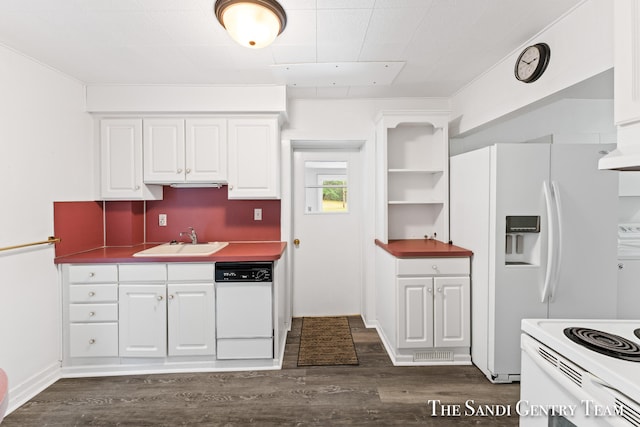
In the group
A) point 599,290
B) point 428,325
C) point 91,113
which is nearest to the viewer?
point 599,290

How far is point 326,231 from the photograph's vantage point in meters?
3.44

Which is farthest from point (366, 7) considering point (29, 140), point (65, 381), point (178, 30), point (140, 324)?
point (65, 381)

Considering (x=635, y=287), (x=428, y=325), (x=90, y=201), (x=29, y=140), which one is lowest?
(x=428, y=325)

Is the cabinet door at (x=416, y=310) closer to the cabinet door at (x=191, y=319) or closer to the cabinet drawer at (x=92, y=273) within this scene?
the cabinet door at (x=191, y=319)

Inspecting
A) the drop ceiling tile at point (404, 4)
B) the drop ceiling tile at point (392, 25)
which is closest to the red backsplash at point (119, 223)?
the drop ceiling tile at point (392, 25)

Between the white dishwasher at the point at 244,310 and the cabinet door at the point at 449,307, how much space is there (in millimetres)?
1357

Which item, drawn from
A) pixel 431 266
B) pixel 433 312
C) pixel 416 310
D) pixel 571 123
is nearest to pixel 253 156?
pixel 431 266

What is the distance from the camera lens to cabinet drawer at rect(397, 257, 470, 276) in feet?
8.02

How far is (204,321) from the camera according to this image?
2.39m

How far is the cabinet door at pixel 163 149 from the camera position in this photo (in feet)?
8.97

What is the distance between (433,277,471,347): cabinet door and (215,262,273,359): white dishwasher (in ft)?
4.45

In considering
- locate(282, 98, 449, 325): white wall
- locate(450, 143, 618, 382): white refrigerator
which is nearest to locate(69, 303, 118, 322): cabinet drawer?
locate(282, 98, 449, 325): white wall

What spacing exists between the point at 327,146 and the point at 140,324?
8.03 ft

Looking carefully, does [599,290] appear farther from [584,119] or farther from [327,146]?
[327,146]
